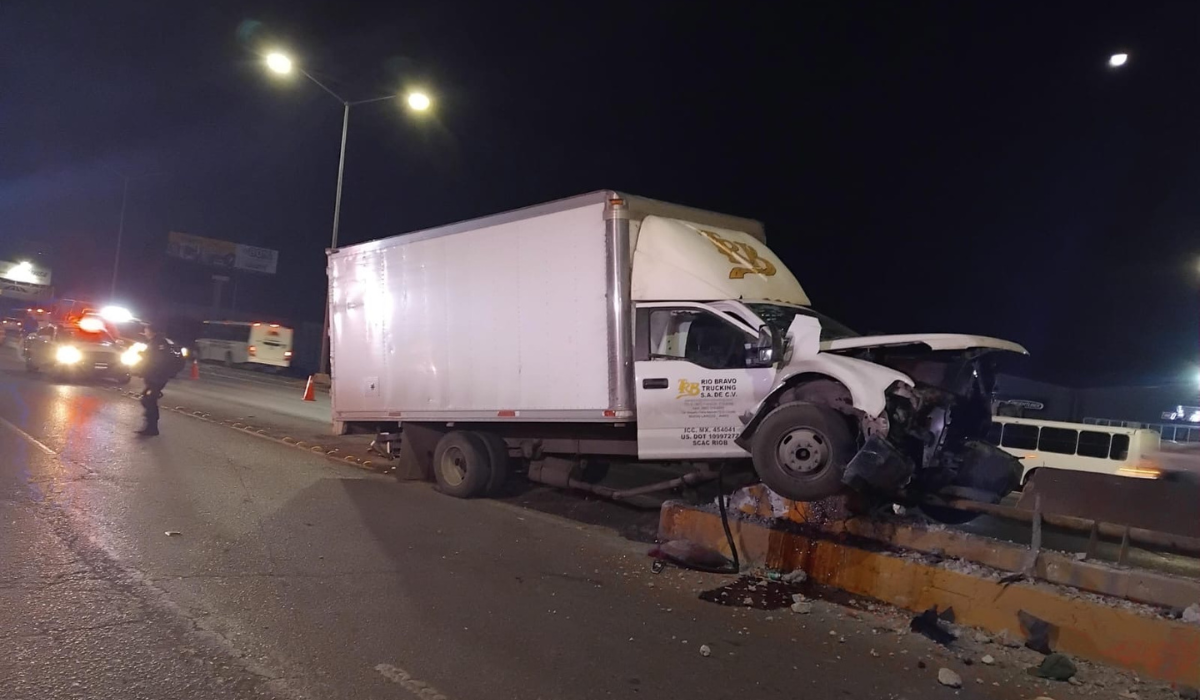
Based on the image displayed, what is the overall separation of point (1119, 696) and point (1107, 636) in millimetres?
484

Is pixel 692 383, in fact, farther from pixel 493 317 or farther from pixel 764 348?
pixel 493 317

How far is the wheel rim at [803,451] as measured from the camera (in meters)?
6.59

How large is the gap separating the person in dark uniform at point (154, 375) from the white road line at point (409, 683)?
1001 cm

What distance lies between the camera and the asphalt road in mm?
4461

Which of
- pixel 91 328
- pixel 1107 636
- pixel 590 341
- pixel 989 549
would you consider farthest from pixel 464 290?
pixel 91 328

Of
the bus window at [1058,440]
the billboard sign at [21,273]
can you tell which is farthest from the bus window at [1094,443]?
the billboard sign at [21,273]

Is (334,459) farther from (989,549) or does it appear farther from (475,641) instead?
(989,549)

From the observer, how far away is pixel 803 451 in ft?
21.9

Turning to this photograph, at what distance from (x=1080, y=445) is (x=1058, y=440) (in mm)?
429

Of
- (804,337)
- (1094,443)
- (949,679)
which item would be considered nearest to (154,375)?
(804,337)

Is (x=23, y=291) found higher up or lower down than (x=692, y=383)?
higher up

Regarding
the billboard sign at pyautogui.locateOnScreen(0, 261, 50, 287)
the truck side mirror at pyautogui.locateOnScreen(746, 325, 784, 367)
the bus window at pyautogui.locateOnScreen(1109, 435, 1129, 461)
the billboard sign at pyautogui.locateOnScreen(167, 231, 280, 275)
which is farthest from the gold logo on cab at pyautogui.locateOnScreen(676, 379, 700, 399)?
the billboard sign at pyautogui.locateOnScreen(167, 231, 280, 275)

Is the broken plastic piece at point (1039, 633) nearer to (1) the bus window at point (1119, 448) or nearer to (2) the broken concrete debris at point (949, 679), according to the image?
(2) the broken concrete debris at point (949, 679)

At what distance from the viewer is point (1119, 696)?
15.7 feet
